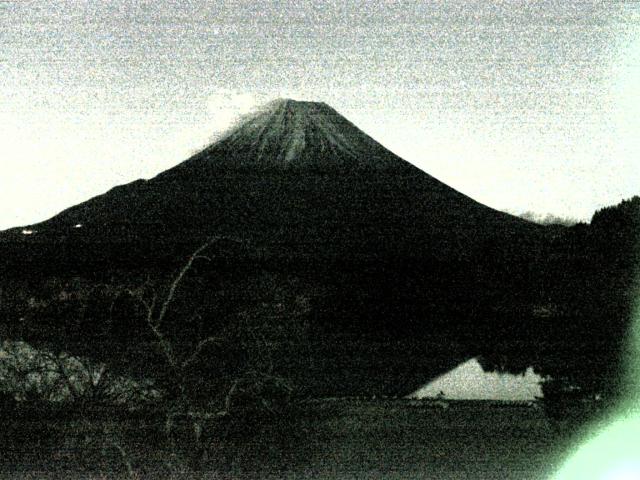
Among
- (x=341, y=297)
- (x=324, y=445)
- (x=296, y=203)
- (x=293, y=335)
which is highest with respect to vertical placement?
(x=296, y=203)

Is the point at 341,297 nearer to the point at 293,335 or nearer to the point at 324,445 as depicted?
the point at 293,335

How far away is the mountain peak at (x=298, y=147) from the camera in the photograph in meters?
35.5

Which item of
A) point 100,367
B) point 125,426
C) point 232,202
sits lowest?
point 125,426

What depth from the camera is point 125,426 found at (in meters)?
4.39

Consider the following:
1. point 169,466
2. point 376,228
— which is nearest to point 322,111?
point 376,228

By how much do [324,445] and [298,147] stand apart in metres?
32.3

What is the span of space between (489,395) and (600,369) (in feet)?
6.97

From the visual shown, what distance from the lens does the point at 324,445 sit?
207 inches

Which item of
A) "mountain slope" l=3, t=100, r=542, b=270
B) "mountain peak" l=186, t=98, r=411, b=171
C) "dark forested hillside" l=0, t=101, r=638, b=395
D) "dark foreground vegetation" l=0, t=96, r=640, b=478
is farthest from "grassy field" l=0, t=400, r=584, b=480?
"mountain peak" l=186, t=98, r=411, b=171

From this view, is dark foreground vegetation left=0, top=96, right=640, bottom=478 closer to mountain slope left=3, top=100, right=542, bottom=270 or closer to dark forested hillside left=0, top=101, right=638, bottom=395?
dark forested hillside left=0, top=101, right=638, bottom=395

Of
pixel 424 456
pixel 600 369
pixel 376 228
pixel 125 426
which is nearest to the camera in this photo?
pixel 125 426

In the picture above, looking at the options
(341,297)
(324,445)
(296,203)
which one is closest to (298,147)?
(296,203)

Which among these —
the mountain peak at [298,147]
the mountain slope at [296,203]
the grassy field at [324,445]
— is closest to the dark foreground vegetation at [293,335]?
the grassy field at [324,445]

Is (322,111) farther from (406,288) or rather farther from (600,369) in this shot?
(600,369)
